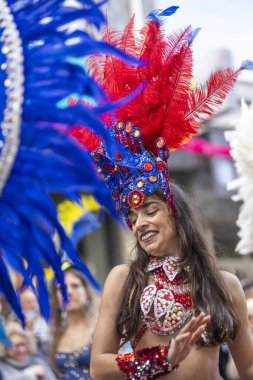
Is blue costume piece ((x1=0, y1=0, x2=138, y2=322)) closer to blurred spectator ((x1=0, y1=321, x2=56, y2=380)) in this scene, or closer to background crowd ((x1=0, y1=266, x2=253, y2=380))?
background crowd ((x1=0, y1=266, x2=253, y2=380))

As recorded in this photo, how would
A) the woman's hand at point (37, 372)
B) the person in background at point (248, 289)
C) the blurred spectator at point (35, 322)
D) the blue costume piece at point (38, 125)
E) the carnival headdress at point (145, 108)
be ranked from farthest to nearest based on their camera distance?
the blurred spectator at point (35, 322)
the woman's hand at point (37, 372)
the person in background at point (248, 289)
the carnival headdress at point (145, 108)
the blue costume piece at point (38, 125)

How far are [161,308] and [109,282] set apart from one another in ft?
0.81

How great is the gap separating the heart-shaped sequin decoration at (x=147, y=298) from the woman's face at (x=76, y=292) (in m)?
2.26

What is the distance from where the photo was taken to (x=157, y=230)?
3.10 meters

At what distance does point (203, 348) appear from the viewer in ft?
10.0

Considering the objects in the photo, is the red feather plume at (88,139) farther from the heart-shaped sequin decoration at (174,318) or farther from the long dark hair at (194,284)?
the heart-shaped sequin decoration at (174,318)

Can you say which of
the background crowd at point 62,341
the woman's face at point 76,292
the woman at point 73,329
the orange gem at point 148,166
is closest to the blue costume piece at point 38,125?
the orange gem at point 148,166

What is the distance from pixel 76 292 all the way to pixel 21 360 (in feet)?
2.82

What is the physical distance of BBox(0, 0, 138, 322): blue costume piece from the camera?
2.21 m

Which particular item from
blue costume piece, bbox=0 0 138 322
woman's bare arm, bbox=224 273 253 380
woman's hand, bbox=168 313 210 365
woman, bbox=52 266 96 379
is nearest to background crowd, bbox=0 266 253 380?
woman, bbox=52 266 96 379

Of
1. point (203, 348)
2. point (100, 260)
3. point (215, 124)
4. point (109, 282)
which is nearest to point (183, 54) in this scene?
point (109, 282)

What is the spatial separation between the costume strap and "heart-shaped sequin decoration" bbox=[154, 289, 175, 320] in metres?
0.22

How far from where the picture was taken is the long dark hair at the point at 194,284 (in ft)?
9.95

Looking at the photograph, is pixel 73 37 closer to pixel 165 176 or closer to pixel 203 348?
pixel 165 176
